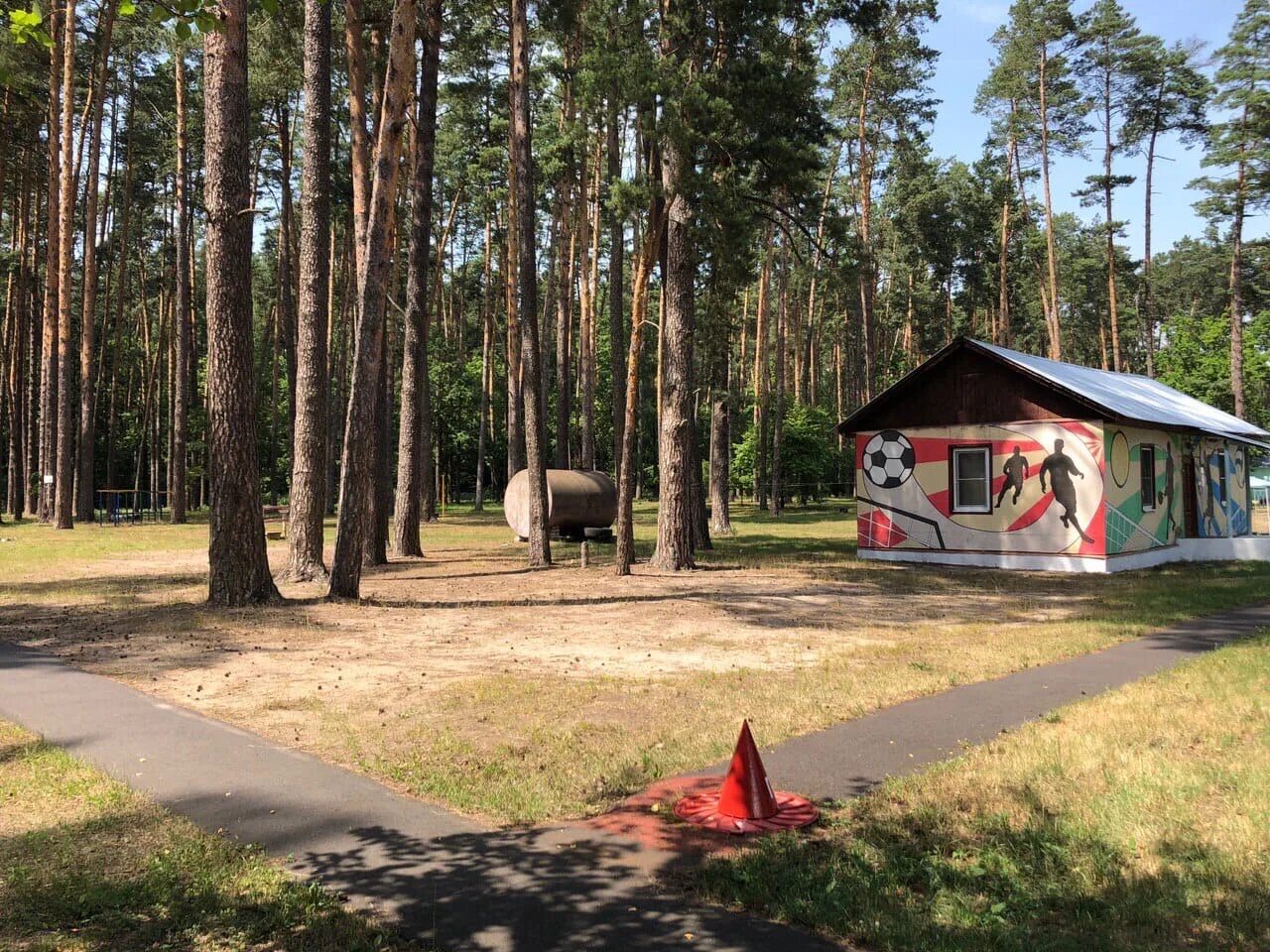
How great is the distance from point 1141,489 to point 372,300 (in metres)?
16.9

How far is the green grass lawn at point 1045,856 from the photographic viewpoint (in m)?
3.75

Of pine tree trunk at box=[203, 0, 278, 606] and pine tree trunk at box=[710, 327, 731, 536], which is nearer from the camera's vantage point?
pine tree trunk at box=[203, 0, 278, 606]

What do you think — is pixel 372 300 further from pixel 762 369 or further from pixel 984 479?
pixel 762 369

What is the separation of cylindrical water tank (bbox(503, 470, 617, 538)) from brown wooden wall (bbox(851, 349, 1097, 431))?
723 cm

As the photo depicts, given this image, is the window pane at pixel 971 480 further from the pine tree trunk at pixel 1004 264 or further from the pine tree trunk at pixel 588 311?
the pine tree trunk at pixel 1004 264

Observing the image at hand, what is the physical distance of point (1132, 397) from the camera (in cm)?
2138

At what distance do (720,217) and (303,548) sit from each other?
9.65 meters

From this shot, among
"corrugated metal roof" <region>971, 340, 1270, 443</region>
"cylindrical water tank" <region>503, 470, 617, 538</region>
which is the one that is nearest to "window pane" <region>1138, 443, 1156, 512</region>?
"corrugated metal roof" <region>971, 340, 1270, 443</region>

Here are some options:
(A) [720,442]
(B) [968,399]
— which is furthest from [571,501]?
(B) [968,399]

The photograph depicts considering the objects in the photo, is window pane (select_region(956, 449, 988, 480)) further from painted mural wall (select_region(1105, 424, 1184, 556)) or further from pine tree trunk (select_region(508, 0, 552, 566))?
pine tree trunk (select_region(508, 0, 552, 566))

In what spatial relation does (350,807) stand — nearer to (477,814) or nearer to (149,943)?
(477,814)

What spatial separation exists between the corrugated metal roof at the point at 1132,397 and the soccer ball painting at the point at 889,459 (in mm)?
2911

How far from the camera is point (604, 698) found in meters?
7.82

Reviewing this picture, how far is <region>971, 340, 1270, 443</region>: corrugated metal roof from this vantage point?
18547 mm
